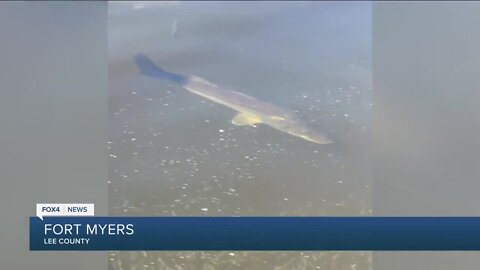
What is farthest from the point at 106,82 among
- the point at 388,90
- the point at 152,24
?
the point at 388,90

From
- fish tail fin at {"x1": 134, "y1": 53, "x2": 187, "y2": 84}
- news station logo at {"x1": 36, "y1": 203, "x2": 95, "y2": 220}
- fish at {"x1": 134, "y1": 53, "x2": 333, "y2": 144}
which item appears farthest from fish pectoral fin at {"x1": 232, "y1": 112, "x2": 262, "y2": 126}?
news station logo at {"x1": 36, "y1": 203, "x2": 95, "y2": 220}

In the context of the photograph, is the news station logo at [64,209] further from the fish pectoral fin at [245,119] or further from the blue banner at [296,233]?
the fish pectoral fin at [245,119]

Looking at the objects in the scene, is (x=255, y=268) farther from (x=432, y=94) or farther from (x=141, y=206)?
(x=432, y=94)

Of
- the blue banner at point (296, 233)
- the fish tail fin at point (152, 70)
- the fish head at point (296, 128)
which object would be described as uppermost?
the fish tail fin at point (152, 70)

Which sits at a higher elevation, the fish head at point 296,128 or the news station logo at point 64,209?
the fish head at point 296,128

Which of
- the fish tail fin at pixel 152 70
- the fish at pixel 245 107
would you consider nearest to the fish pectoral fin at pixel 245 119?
the fish at pixel 245 107
